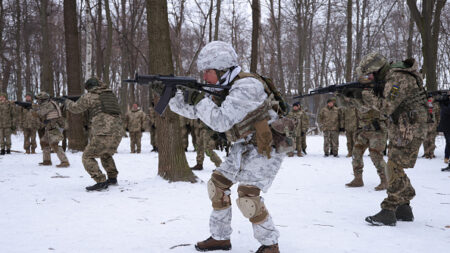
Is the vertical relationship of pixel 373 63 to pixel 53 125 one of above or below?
above

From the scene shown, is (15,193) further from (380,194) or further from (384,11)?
(384,11)

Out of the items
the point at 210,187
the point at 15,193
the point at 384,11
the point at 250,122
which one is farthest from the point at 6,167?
the point at 384,11

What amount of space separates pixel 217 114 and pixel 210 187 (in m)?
0.77

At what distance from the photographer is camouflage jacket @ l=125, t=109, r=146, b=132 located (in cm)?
1251

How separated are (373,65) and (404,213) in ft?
6.12

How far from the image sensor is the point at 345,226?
149 inches

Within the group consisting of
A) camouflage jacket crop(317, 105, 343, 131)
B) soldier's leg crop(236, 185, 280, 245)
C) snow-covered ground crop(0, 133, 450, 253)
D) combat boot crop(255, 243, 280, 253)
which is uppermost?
camouflage jacket crop(317, 105, 343, 131)

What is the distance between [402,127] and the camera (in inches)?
151

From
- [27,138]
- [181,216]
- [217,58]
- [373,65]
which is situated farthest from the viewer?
[27,138]

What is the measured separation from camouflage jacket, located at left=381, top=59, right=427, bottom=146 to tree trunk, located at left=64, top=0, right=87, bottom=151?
1021 centimetres

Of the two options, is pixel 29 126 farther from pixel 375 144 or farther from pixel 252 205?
pixel 252 205

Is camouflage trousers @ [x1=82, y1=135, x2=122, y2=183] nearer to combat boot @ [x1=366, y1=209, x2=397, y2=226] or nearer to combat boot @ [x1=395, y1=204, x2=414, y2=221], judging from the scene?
combat boot @ [x1=366, y1=209, x2=397, y2=226]

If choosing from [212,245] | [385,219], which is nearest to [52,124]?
[212,245]

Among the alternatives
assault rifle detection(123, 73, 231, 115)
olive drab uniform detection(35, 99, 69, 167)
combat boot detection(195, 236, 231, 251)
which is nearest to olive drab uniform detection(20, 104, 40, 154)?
olive drab uniform detection(35, 99, 69, 167)
